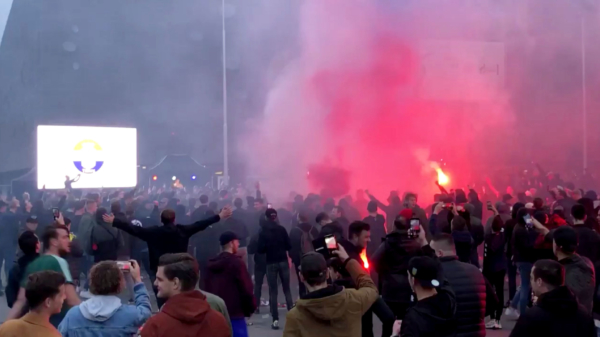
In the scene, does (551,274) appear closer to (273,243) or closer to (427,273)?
(427,273)

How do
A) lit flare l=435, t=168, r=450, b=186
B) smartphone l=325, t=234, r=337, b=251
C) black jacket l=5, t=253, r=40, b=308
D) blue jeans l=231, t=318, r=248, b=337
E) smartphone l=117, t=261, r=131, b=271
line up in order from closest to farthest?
1. smartphone l=117, t=261, r=131, b=271
2. smartphone l=325, t=234, r=337, b=251
3. black jacket l=5, t=253, r=40, b=308
4. blue jeans l=231, t=318, r=248, b=337
5. lit flare l=435, t=168, r=450, b=186

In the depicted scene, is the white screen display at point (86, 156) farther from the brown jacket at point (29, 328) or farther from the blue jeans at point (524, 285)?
the brown jacket at point (29, 328)

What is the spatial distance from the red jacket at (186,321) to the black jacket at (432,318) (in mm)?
891

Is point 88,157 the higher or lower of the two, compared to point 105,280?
higher

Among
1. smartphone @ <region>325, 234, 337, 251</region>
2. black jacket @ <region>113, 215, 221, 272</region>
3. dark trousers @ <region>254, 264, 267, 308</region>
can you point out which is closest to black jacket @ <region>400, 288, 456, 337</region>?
smartphone @ <region>325, 234, 337, 251</region>

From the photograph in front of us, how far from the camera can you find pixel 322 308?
120 inches

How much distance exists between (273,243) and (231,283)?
2500mm

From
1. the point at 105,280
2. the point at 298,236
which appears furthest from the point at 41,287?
the point at 298,236

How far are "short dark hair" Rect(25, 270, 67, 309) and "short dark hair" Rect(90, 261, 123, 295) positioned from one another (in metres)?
0.18

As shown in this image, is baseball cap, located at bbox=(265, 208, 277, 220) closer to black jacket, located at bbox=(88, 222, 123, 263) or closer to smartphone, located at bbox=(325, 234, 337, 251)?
black jacket, located at bbox=(88, 222, 123, 263)

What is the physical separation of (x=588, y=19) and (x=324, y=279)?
20.9 m

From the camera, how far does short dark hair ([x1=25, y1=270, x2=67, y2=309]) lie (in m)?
2.93

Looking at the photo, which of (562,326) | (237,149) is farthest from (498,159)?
(562,326)

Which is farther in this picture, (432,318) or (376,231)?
(376,231)
